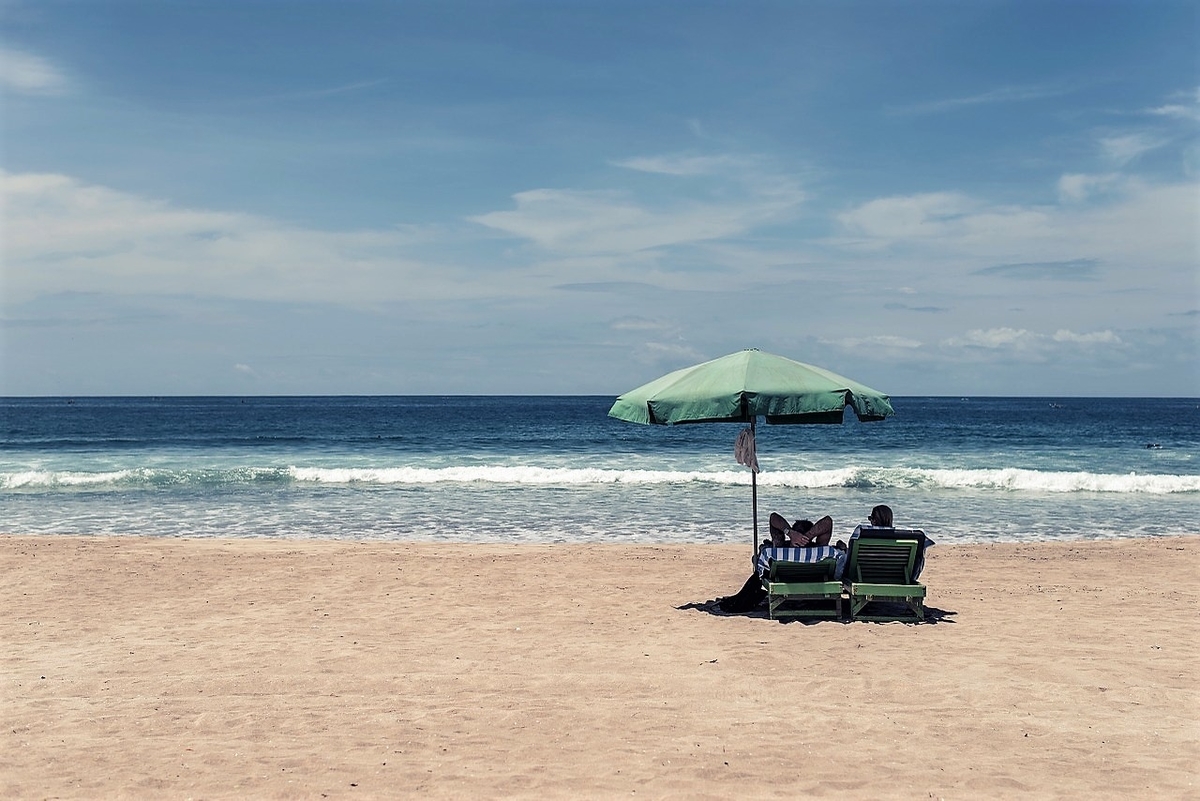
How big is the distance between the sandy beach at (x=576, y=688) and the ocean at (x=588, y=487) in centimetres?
550

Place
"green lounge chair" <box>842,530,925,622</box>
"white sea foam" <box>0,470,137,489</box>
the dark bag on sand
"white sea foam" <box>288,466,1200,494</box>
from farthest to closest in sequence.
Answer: "white sea foam" <box>0,470,137,489</box>
"white sea foam" <box>288,466,1200,494</box>
the dark bag on sand
"green lounge chair" <box>842,530,925,622</box>

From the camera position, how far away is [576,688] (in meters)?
6.57

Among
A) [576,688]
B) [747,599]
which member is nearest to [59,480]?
[747,599]

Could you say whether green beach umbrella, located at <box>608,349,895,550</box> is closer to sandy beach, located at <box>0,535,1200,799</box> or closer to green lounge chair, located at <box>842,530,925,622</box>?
green lounge chair, located at <box>842,530,925,622</box>

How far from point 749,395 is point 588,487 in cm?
1664

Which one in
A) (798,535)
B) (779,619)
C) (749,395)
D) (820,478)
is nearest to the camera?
(749,395)

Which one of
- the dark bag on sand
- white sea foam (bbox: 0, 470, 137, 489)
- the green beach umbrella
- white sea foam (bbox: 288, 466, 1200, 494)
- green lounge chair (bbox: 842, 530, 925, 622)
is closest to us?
the green beach umbrella

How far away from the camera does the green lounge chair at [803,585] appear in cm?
884

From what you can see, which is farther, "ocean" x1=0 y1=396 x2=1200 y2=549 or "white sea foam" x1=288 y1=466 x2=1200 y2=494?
"white sea foam" x1=288 y1=466 x2=1200 y2=494

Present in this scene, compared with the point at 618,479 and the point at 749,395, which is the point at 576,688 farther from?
the point at 618,479

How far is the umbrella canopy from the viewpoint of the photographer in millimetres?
7969

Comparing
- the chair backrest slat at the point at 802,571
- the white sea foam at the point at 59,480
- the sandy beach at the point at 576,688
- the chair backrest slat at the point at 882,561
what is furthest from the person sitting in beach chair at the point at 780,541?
the white sea foam at the point at 59,480

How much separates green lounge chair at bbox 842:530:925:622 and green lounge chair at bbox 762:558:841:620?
177 mm

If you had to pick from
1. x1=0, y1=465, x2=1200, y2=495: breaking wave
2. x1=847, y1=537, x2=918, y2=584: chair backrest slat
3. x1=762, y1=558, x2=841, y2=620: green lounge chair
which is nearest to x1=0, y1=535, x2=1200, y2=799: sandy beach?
x1=762, y1=558, x2=841, y2=620: green lounge chair
